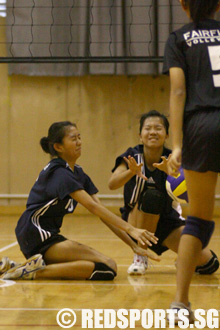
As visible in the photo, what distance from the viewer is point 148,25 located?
6188mm

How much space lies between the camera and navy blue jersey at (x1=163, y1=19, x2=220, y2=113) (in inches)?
70.4

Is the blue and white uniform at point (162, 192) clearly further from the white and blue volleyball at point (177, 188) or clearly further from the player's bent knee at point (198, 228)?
the player's bent knee at point (198, 228)

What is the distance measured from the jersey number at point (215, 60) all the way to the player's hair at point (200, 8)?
0.13 metres

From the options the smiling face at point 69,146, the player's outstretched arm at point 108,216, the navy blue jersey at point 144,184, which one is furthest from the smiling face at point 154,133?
the player's outstretched arm at point 108,216

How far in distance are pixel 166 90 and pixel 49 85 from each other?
1527mm

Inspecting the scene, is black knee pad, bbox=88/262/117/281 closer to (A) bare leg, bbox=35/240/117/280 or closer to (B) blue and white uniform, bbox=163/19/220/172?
(A) bare leg, bbox=35/240/117/280

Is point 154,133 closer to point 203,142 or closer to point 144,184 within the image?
point 144,184

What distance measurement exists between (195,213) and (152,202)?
44.4 inches

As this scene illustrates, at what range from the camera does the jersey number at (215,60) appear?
1.79m

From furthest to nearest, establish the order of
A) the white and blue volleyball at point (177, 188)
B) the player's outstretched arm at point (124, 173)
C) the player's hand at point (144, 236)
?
the white and blue volleyball at point (177, 188), the player's outstretched arm at point (124, 173), the player's hand at point (144, 236)

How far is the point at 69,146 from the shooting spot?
295 cm

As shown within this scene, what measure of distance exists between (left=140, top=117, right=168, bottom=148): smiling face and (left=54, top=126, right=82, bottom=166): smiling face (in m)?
0.41

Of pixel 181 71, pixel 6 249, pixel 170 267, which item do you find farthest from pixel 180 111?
pixel 6 249

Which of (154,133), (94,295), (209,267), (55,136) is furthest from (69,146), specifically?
(209,267)
